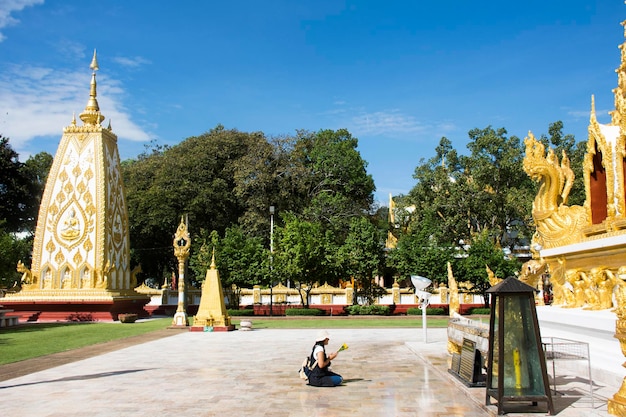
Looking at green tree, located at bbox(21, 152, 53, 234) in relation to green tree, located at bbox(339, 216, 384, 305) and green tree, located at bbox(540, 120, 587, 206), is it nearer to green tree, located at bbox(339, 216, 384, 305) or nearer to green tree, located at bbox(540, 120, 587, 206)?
green tree, located at bbox(339, 216, 384, 305)

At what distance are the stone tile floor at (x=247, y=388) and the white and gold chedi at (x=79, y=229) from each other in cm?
1687

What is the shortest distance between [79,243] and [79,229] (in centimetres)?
76

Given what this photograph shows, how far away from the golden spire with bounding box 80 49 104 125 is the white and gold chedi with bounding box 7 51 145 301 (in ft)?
1.94

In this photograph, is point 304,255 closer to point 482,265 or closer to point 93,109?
point 482,265

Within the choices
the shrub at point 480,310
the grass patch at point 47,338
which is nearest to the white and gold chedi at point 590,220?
the grass patch at point 47,338

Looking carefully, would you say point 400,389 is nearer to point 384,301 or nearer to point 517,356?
point 517,356

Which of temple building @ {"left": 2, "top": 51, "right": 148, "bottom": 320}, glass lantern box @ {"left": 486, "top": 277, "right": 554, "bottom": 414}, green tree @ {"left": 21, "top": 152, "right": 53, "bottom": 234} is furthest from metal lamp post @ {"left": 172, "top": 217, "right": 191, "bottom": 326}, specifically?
green tree @ {"left": 21, "top": 152, "right": 53, "bottom": 234}

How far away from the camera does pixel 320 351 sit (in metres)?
9.73

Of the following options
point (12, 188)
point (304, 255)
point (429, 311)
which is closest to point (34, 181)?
point (12, 188)

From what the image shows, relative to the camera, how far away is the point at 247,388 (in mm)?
9602

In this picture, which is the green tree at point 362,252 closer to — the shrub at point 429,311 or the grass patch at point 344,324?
the shrub at point 429,311

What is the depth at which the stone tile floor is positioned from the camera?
789 centimetres

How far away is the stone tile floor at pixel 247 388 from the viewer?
789cm

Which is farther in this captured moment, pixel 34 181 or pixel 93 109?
pixel 34 181
